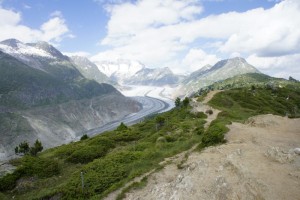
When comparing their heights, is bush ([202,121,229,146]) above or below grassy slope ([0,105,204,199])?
above

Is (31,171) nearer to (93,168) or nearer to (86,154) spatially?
(86,154)

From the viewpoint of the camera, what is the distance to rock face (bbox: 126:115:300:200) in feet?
87.5

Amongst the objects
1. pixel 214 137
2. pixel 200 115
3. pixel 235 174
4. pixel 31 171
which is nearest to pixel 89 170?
pixel 31 171

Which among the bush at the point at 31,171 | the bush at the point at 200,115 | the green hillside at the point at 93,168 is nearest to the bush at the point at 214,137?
the green hillside at the point at 93,168

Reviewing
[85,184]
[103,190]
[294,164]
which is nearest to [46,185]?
[85,184]

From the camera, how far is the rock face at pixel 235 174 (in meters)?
26.7

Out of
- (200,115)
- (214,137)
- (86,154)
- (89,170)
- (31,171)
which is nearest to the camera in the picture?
(89,170)

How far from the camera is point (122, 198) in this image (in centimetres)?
3275

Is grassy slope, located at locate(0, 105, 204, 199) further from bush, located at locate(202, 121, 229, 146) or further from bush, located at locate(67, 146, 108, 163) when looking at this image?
bush, located at locate(202, 121, 229, 146)

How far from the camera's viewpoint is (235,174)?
2973 centimetres

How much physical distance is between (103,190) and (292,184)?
21.2m

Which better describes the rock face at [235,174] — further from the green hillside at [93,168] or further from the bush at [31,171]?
the bush at [31,171]

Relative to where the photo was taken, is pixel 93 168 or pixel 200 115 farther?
pixel 200 115

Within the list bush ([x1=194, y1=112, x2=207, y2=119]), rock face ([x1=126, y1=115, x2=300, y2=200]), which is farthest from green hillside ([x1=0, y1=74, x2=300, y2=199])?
bush ([x1=194, y1=112, x2=207, y2=119])
